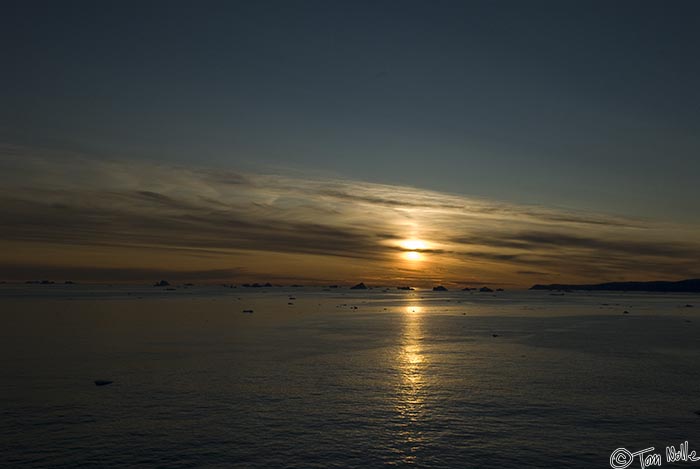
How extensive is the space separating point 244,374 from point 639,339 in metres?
39.8

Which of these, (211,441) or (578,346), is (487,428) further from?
(578,346)

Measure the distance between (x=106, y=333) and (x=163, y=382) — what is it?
27.1 m

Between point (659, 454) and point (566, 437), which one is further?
point (566, 437)

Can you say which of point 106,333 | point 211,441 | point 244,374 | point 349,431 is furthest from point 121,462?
point 106,333

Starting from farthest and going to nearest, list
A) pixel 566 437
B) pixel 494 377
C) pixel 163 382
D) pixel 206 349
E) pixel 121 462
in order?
pixel 206 349, pixel 494 377, pixel 163 382, pixel 566 437, pixel 121 462

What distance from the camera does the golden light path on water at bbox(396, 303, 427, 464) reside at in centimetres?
1884

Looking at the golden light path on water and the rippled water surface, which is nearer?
the rippled water surface

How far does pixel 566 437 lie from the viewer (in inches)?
762

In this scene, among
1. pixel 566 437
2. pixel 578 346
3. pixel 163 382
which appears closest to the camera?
pixel 566 437

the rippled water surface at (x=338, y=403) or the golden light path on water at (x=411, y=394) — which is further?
the golden light path on water at (x=411, y=394)

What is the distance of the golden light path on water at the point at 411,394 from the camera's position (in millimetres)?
18844

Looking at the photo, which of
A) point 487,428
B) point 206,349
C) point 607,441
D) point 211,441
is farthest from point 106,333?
point 607,441

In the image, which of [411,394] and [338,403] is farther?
[411,394]

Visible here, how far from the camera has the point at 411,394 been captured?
2605 centimetres
